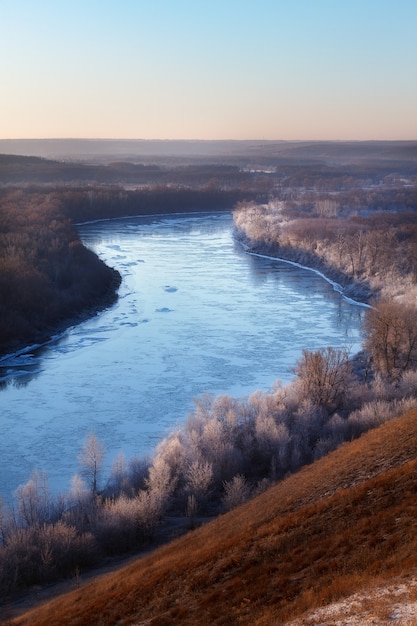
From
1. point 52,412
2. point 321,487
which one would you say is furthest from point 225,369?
point 321,487

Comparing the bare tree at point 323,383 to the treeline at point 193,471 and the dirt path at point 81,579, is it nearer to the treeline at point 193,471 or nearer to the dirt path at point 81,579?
the treeline at point 193,471

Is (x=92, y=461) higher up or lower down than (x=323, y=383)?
lower down

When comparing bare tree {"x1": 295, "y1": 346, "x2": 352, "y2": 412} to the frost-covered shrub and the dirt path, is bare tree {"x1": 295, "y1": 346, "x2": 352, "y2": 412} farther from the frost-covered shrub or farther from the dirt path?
the dirt path

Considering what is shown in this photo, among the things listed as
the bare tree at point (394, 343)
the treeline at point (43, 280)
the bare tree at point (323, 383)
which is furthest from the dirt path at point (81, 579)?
the treeline at point (43, 280)

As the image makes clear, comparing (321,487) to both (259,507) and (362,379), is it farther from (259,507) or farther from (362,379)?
(362,379)

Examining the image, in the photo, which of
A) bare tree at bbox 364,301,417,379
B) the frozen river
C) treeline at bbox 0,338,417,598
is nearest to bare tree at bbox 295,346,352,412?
treeline at bbox 0,338,417,598

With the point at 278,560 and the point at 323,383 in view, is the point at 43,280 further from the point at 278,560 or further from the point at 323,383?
the point at 278,560

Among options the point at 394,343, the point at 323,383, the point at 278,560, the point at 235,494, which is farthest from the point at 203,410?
the point at 278,560

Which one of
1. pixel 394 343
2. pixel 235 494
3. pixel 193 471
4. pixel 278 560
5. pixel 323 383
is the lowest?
pixel 235 494
